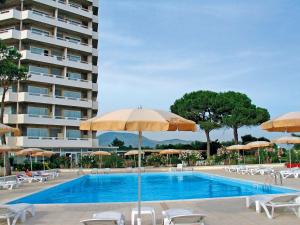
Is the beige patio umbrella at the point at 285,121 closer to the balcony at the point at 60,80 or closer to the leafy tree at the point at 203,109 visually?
the balcony at the point at 60,80

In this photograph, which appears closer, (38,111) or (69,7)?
(38,111)

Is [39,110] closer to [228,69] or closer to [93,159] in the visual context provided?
[93,159]

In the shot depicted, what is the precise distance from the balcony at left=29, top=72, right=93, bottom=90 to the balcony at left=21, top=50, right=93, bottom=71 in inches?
65.8

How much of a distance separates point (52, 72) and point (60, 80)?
1.71 m

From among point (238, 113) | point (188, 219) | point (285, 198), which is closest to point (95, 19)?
point (238, 113)

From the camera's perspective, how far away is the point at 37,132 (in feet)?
148

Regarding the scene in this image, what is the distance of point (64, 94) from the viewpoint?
48719 millimetres

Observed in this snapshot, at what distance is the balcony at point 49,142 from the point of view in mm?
42750

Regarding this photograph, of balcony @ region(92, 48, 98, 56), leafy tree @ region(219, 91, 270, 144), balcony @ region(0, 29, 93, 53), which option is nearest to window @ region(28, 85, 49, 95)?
balcony @ region(0, 29, 93, 53)

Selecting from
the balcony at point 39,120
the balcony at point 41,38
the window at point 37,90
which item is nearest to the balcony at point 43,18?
the balcony at point 41,38

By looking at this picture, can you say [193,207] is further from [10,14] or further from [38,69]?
[10,14]

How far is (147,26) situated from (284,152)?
24.6 metres

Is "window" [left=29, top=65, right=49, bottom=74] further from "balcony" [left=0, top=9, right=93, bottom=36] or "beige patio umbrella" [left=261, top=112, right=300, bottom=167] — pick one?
"beige patio umbrella" [left=261, top=112, right=300, bottom=167]

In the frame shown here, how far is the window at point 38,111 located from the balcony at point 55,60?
5.72 m
